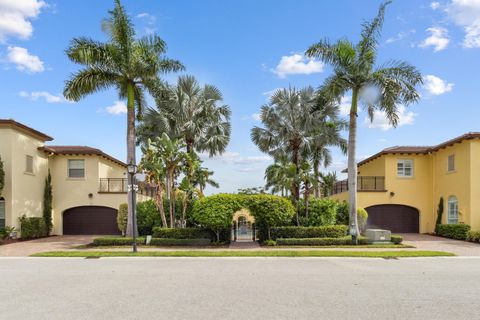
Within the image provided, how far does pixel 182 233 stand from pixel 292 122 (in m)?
9.23

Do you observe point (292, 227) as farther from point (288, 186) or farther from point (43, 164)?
point (43, 164)

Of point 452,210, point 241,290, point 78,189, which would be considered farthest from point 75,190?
point 452,210

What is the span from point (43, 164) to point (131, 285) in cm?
1834

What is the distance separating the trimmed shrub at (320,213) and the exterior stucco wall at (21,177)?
16.0m

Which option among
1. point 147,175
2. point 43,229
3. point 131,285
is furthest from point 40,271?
point 43,229

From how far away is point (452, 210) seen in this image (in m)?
22.9

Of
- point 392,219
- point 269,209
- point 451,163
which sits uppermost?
point 451,163

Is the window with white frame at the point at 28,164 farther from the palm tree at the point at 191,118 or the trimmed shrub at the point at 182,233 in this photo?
the trimmed shrub at the point at 182,233

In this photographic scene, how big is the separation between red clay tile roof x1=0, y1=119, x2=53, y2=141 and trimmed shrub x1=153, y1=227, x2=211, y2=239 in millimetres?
9973

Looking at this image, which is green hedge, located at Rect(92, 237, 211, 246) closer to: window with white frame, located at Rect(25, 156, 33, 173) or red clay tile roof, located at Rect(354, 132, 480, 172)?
window with white frame, located at Rect(25, 156, 33, 173)

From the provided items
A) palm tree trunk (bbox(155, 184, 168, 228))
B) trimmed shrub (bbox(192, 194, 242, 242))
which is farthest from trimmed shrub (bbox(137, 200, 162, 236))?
trimmed shrub (bbox(192, 194, 242, 242))

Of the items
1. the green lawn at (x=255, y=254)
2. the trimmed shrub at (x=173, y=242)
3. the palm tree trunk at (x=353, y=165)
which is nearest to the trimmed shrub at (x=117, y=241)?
the trimmed shrub at (x=173, y=242)

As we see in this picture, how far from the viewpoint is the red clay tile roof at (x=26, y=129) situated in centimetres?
2073

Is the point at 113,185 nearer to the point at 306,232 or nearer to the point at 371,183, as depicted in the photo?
the point at 306,232
